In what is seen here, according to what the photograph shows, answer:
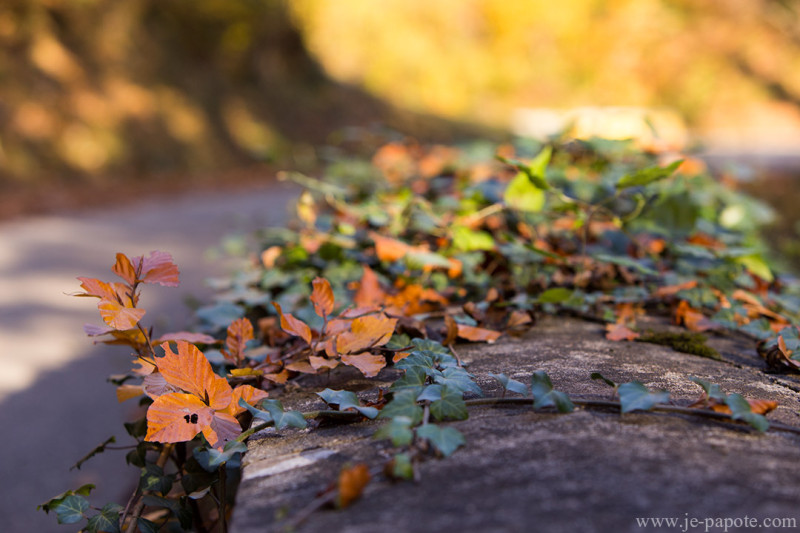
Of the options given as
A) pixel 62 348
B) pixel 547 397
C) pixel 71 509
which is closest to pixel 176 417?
pixel 71 509

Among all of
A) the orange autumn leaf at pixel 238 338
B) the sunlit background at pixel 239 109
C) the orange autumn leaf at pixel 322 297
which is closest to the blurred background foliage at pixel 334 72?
the sunlit background at pixel 239 109

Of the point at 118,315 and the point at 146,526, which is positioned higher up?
the point at 118,315

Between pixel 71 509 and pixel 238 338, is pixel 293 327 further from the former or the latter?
pixel 71 509

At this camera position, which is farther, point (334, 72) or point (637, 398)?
point (334, 72)

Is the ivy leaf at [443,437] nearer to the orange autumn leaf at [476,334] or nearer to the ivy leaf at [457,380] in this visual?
the ivy leaf at [457,380]

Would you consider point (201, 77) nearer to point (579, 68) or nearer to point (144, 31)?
point (144, 31)

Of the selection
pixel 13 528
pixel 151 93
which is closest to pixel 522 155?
pixel 13 528

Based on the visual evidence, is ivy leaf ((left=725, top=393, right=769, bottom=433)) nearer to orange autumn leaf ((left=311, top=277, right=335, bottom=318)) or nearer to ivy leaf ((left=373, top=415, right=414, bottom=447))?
ivy leaf ((left=373, top=415, right=414, bottom=447))
